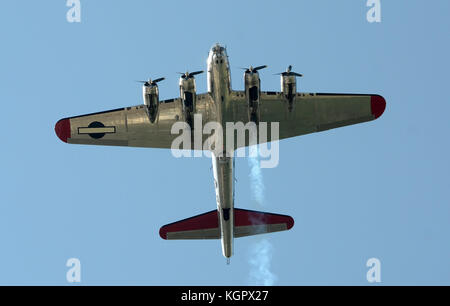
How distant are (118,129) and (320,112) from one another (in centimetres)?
1028

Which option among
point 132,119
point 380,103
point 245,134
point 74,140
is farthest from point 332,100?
point 74,140

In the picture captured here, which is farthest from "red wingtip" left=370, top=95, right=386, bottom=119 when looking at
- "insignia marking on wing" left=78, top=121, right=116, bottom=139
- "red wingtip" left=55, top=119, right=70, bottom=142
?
"red wingtip" left=55, top=119, right=70, bottom=142

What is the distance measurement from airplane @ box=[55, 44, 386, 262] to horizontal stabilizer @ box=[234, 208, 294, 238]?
4.32 feet

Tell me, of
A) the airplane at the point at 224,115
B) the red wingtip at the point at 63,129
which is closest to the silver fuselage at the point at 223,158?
the airplane at the point at 224,115

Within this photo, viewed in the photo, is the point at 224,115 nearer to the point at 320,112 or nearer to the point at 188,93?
the point at 188,93

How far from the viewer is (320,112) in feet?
120

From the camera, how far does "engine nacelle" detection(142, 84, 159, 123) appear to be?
35094 millimetres

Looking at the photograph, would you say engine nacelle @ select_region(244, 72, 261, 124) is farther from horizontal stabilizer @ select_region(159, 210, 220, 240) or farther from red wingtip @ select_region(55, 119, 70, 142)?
red wingtip @ select_region(55, 119, 70, 142)

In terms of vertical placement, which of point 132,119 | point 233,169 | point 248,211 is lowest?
point 248,211

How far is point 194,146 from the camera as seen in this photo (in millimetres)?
37000

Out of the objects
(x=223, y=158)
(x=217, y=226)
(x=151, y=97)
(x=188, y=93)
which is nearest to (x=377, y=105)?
(x=223, y=158)

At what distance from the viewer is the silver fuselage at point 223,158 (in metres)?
33.6

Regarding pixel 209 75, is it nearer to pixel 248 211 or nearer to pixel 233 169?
pixel 233 169

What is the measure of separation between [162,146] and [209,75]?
5.37m
